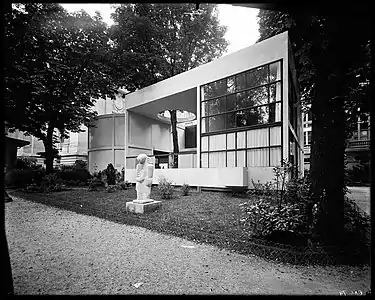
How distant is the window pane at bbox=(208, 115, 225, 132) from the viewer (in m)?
8.55

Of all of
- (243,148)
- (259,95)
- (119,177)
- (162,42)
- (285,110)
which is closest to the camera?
(285,110)

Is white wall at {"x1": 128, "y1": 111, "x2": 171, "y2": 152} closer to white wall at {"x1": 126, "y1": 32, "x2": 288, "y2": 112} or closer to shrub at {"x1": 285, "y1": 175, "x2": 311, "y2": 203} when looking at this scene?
white wall at {"x1": 126, "y1": 32, "x2": 288, "y2": 112}

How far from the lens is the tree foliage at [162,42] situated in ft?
39.3

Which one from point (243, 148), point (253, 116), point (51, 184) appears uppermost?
point (253, 116)

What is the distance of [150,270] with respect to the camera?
9.34 ft

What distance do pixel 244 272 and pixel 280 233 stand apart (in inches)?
37.8

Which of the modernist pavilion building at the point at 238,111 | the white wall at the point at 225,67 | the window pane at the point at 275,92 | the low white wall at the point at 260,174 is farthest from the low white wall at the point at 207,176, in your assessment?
the white wall at the point at 225,67

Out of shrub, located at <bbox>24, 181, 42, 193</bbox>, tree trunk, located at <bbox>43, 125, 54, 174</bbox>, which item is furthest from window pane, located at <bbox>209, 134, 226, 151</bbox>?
tree trunk, located at <bbox>43, 125, 54, 174</bbox>

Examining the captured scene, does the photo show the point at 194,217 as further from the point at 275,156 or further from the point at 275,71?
the point at 275,71

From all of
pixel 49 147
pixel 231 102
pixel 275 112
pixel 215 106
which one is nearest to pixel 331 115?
pixel 275 112

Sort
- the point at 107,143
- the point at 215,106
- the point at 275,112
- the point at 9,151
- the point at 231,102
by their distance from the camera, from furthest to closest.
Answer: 1. the point at 107,143
2. the point at 215,106
3. the point at 231,102
4. the point at 275,112
5. the point at 9,151

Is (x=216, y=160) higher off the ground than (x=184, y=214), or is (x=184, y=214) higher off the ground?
(x=216, y=160)

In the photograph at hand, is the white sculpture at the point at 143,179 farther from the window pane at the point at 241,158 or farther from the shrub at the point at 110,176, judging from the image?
the shrub at the point at 110,176

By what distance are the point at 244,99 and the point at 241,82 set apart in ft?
1.97
